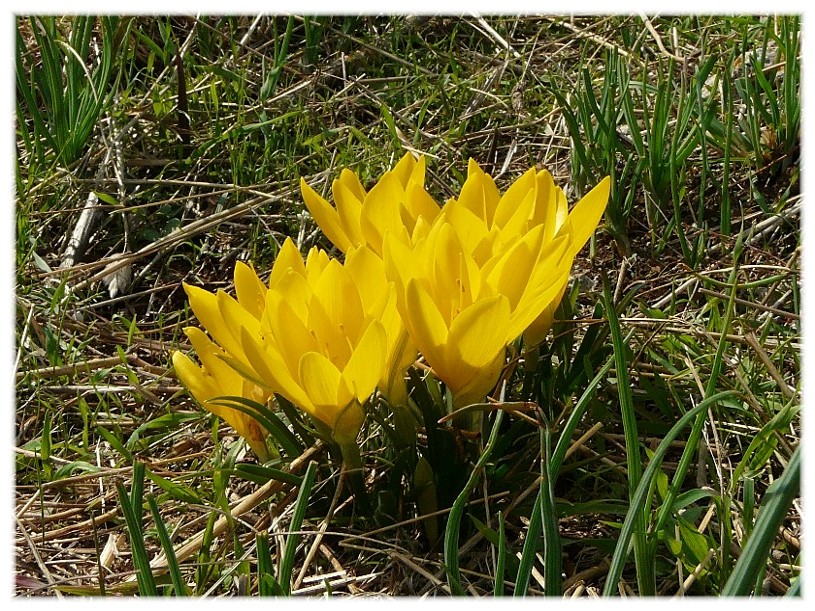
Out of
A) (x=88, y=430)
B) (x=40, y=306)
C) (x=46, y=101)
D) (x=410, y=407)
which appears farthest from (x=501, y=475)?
(x=46, y=101)

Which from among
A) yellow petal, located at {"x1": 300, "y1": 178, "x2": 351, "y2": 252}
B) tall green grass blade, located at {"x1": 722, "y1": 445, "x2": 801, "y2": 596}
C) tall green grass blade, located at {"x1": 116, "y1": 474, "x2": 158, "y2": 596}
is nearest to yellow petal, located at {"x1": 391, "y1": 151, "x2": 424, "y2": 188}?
yellow petal, located at {"x1": 300, "y1": 178, "x2": 351, "y2": 252}

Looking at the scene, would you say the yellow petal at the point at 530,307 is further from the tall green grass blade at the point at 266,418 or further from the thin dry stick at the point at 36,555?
the thin dry stick at the point at 36,555

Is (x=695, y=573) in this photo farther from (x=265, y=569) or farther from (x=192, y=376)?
(x=192, y=376)

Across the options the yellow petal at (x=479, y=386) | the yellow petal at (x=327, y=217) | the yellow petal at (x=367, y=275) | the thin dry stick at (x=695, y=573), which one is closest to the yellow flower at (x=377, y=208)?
the yellow petal at (x=327, y=217)

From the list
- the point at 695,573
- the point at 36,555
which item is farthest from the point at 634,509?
the point at 36,555

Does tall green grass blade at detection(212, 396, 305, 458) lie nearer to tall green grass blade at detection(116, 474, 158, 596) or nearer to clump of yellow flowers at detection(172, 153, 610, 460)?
clump of yellow flowers at detection(172, 153, 610, 460)

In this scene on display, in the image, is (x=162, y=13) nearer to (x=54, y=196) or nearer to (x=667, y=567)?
(x=54, y=196)
